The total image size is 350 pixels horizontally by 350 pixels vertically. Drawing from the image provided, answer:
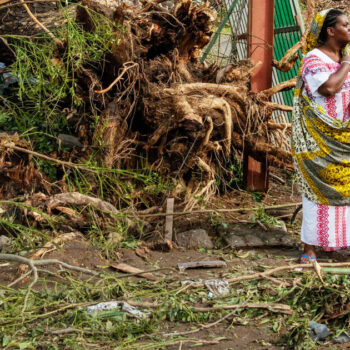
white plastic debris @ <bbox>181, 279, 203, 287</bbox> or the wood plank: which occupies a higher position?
the wood plank

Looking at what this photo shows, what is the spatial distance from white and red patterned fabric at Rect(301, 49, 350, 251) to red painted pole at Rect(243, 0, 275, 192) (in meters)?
1.59

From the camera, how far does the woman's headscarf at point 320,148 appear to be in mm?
4250

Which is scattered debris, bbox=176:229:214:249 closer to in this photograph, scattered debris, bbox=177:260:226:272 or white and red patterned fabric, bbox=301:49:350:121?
scattered debris, bbox=177:260:226:272

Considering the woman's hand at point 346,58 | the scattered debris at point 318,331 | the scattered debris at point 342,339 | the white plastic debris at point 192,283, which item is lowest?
the scattered debris at point 342,339

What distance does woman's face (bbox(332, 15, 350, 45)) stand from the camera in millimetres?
4133

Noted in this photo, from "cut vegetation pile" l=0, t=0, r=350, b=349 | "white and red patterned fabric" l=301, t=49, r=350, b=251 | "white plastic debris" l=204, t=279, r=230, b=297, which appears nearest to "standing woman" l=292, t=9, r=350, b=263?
"white and red patterned fabric" l=301, t=49, r=350, b=251

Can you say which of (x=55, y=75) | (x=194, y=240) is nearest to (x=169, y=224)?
(x=194, y=240)

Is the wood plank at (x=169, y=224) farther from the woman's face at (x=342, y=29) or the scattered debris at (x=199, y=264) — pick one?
the woman's face at (x=342, y=29)

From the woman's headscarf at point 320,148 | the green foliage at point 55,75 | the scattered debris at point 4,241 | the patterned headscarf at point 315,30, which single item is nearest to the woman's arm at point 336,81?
the woman's headscarf at point 320,148

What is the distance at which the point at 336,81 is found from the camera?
13.3 ft

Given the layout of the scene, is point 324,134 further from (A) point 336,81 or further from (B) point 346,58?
(B) point 346,58

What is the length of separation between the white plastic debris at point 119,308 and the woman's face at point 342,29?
98.4 inches

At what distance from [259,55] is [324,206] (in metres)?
2.22

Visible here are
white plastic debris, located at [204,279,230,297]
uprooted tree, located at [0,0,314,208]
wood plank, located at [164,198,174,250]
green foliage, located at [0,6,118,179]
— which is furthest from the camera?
uprooted tree, located at [0,0,314,208]
